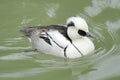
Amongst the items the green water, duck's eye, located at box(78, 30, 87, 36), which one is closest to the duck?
duck's eye, located at box(78, 30, 87, 36)

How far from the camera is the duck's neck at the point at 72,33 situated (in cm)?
758

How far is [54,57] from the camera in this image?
7.67 metres

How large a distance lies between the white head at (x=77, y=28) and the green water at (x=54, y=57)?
415mm

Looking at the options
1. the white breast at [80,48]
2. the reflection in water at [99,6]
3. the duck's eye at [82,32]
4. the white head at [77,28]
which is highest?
the reflection in water at [99,6]

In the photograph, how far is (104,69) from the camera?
24.0 ft

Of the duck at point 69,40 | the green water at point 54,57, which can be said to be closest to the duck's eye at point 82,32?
the duck at point 69,40

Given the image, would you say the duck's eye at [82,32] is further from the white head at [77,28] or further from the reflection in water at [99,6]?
the reflection in water at [99,6]

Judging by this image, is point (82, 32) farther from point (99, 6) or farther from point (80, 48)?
point (99, 6)

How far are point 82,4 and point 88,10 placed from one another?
11.4 inches

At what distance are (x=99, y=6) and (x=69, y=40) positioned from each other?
82.9 inches

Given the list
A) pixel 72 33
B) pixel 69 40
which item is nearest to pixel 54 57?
pixel 69 40

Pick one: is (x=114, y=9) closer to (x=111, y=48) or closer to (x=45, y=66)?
(x=111, y=48)

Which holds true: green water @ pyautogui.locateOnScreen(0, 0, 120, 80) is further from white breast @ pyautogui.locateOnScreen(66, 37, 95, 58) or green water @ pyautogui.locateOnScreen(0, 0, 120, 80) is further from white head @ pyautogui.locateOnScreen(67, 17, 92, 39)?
white head @ pyautogui.locateOnScreen(67, 17, 92, 39)

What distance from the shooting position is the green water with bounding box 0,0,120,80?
727 cm
